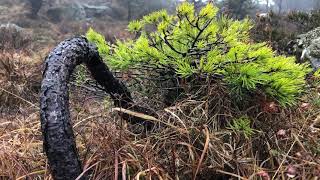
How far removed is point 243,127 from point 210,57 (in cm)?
34

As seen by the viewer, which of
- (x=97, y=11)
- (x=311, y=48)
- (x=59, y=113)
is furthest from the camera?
(x=97, y=11)

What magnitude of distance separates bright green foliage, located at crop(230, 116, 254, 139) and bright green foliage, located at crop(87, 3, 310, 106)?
5.1 inches

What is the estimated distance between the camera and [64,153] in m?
1.39

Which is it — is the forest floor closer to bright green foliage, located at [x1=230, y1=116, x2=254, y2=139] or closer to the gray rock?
bright green foliage, located at [x1=230, y1=116, x2=254, y2=139]

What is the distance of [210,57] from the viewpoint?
1.91 meters

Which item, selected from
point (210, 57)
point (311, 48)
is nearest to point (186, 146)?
point (210, 57)

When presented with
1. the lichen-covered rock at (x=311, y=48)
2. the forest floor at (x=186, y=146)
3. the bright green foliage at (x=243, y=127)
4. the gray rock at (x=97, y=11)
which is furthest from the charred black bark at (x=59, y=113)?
the gray rock at (x=97, y=11)

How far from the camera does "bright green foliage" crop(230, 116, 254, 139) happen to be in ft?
6.03

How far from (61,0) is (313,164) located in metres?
24.4

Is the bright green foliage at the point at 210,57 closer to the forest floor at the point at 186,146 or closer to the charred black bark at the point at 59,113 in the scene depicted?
the forest floor at the point at 186,146

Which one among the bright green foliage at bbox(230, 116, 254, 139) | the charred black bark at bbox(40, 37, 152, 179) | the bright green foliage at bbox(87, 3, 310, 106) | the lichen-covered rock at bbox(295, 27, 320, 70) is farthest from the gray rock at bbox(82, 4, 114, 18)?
the charred black bark at bbox(40, 37, 152, 179)

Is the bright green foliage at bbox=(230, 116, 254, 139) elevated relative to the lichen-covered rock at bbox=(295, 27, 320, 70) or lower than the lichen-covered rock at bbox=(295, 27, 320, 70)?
elevated

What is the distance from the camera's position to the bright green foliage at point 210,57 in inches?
73.9

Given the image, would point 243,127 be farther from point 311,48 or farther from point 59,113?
point 311,48
